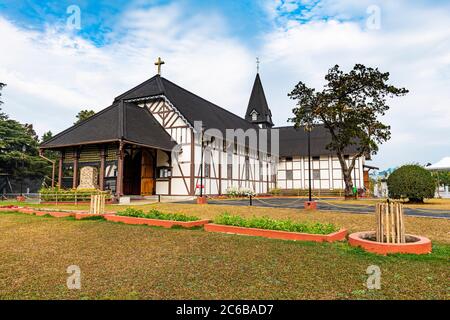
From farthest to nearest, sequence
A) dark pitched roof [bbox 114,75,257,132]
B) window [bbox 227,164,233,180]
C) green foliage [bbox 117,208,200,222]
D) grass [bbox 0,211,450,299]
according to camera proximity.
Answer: window [bbox 227,164,233,180], dark pitched roof [bbox 114,75,257,132], green foliage [bbox 117,208,200,222], grass [bbox 0,211,450,299]

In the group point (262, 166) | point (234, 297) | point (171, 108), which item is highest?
point (171, 108)

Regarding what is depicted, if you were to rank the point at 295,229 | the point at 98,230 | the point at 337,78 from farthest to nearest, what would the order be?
the point at 337,78, the point at 98,230, the point at 295,229

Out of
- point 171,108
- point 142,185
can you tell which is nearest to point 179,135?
point 171,108

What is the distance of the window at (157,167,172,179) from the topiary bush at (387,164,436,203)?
14.5m

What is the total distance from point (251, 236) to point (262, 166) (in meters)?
26.6

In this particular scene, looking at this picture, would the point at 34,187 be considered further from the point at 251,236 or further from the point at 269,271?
the point at 269,271

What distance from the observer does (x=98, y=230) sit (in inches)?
336

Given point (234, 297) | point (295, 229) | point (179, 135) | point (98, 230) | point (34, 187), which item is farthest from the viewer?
point (34, 187)

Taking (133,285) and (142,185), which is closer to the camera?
(133,285)

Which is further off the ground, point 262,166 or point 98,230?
point 262,166

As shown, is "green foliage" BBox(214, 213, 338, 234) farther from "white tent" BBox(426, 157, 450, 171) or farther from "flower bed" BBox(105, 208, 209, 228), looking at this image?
"white tent" BBox(426, 157, 450, 171)

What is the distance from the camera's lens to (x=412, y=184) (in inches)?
625

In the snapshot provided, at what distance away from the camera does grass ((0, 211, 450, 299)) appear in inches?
153

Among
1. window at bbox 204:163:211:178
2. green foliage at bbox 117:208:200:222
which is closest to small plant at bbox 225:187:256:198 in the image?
window at bbox 204:163:211:178
